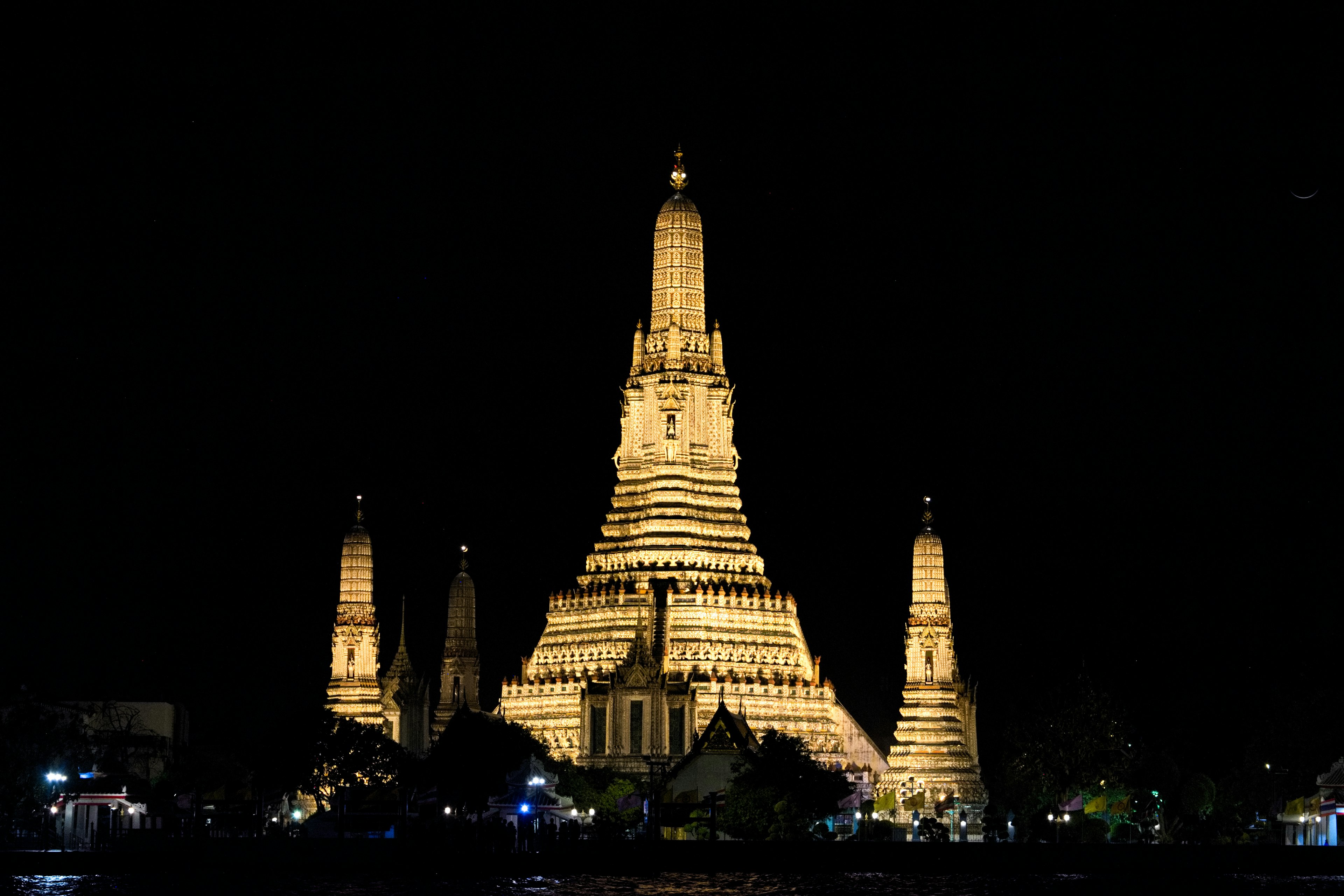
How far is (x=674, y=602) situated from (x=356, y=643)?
1486 cm

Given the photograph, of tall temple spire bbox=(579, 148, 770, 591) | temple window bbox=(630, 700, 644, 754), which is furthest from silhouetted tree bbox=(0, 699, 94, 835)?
tall temple spire bbox=(579, 148, 770, 591)

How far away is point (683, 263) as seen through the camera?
406 feet

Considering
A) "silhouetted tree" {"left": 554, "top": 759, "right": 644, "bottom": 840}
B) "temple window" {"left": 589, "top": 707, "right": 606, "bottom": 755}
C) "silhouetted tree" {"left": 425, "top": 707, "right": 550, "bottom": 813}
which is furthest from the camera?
"temple window" {"left": 589, "top": 707, "right": 606, "bottom": 755}

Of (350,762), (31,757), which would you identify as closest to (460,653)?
(350,762)

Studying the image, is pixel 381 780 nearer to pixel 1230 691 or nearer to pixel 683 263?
pixel 683 263

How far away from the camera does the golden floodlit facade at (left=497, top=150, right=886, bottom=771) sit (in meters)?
118

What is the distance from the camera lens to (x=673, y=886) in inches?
3511

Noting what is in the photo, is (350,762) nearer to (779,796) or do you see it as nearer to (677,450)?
(779,796)

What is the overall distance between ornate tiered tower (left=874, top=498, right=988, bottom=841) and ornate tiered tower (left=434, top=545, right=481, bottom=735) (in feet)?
59.8

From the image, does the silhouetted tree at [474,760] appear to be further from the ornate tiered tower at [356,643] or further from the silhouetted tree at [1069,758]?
the silhouetted tree at [1069,758]

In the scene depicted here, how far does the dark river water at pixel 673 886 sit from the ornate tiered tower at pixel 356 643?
33.1 metres

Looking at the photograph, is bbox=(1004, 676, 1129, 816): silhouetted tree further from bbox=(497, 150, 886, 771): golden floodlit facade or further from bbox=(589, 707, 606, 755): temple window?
bbox=(589, 707, 606, 755): temple window

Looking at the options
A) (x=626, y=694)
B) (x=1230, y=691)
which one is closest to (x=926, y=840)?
(x=626, y=694)

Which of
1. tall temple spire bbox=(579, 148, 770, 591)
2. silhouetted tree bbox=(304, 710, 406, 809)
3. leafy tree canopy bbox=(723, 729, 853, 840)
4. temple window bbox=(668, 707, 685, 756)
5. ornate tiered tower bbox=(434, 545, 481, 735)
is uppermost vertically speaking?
tall temple spire bbox=(579, 148, 770, 591)
